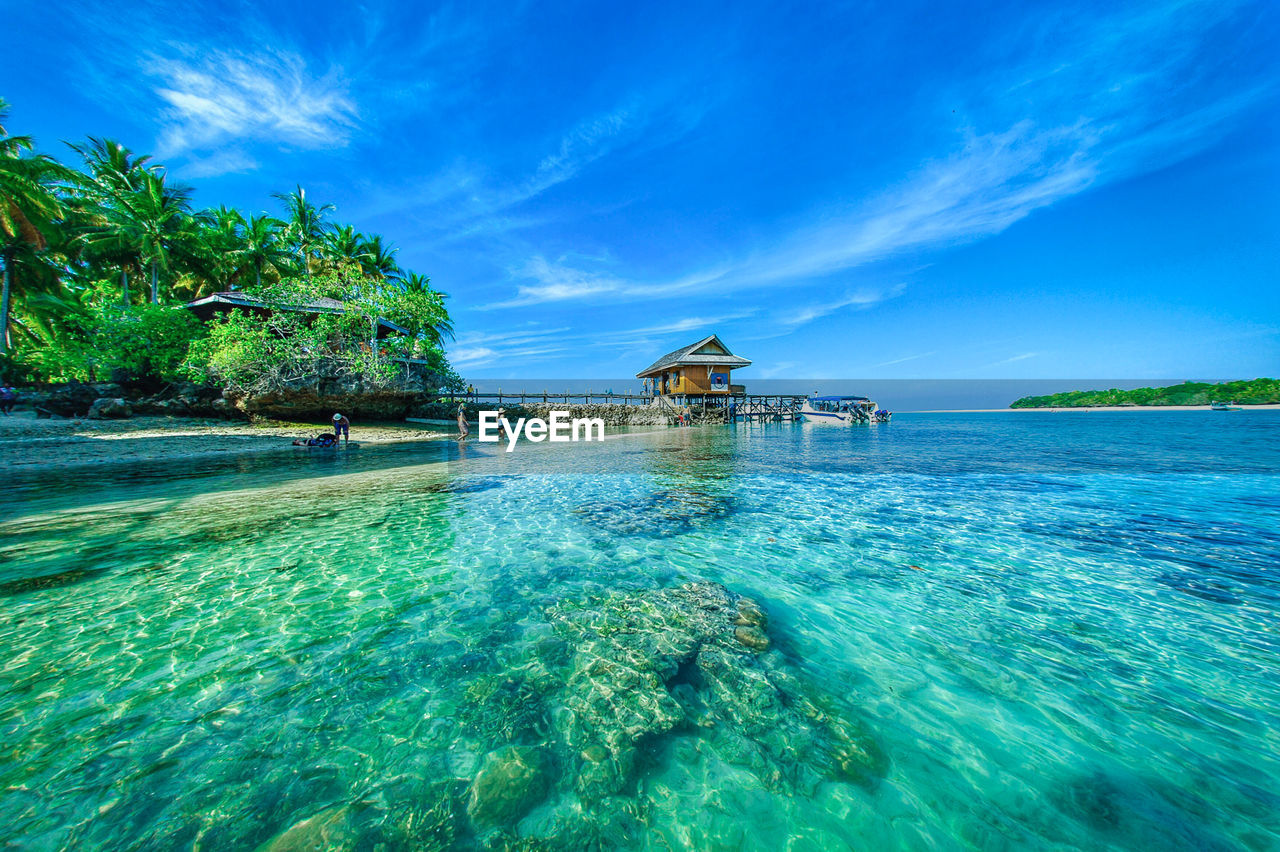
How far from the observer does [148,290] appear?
29.7 m

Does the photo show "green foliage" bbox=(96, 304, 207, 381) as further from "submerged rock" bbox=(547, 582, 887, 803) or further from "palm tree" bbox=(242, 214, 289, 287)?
"submerged rock" bbox=(547, 582, 887, 803)

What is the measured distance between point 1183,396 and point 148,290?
168396 mm

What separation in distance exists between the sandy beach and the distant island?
143934 millimetres

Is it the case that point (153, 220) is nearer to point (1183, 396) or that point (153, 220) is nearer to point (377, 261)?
point (377, 261)

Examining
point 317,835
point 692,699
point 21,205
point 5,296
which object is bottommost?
point 692,699

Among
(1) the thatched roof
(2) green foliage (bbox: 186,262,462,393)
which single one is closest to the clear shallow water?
(2) green foliage (bbox: 186,262,462,393)

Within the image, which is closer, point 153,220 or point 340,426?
point 340,426

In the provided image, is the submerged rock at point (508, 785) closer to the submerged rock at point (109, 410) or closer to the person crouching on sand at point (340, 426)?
the person crouching on sand at point (340, 426)

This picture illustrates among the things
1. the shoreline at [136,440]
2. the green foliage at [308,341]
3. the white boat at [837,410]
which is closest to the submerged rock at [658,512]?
the shoreline at [136,440]

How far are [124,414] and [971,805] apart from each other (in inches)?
1221

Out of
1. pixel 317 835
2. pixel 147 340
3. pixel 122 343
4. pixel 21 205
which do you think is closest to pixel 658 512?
pixel 317 835

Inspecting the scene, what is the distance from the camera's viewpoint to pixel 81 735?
2.64 metres

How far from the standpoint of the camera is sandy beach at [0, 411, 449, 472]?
13242 millimetres

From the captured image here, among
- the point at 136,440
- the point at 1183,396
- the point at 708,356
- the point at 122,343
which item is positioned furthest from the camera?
the point at 1183,396
